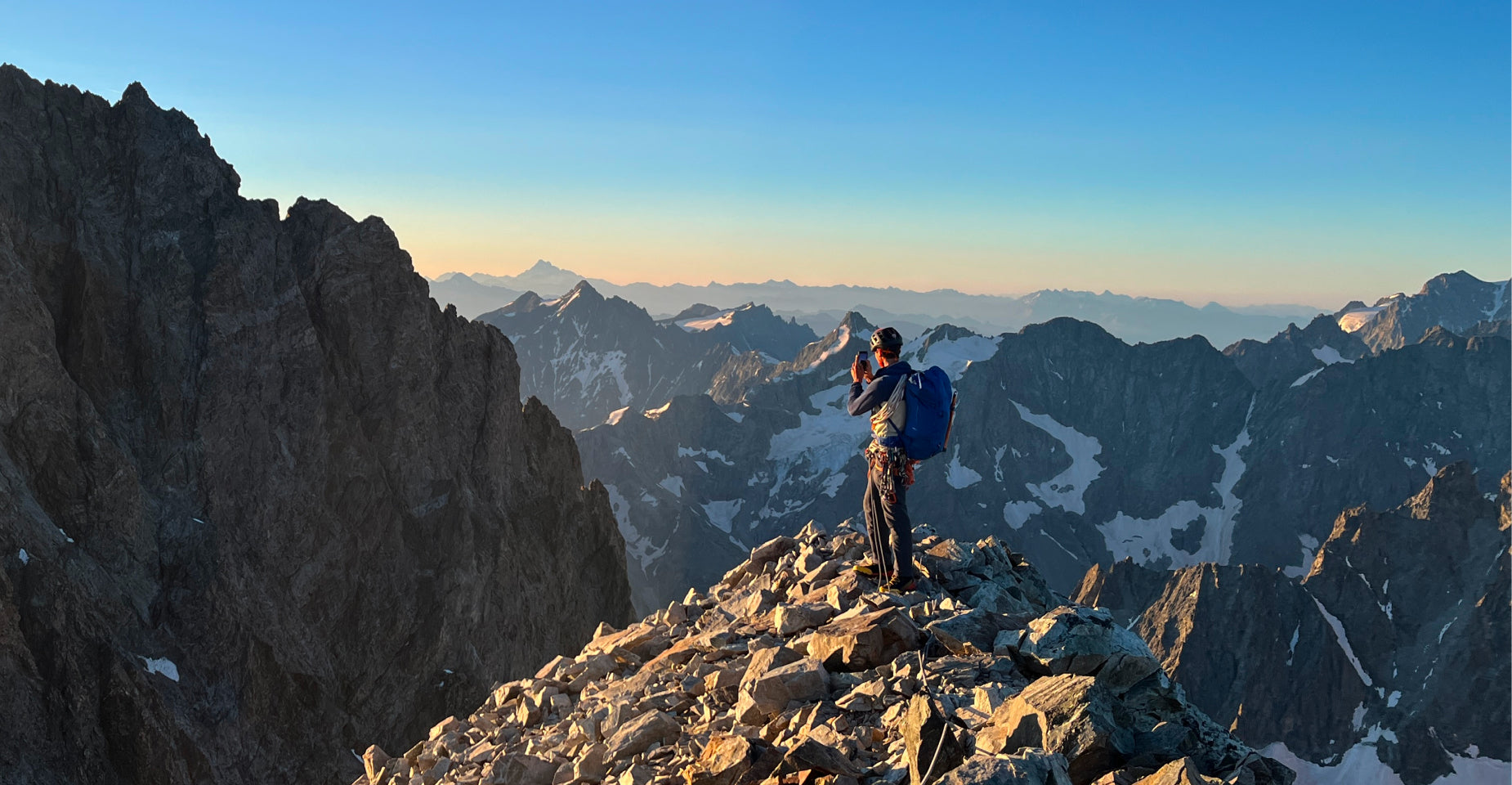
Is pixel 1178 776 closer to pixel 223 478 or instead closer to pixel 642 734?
pixel 642 734

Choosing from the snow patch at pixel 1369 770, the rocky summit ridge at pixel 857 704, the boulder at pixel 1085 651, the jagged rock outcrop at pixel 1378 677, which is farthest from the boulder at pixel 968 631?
the jagged rock outcrop at pixel 1378 677

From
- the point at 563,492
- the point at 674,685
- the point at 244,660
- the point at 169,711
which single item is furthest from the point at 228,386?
the point at 674,685

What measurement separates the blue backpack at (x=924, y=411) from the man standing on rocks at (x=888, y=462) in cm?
13

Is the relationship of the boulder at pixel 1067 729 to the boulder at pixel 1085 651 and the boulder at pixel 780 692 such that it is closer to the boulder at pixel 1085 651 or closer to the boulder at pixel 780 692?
the boulder at pixel 1085 651

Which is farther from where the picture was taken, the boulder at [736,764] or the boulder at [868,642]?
the boulder at [868,642]

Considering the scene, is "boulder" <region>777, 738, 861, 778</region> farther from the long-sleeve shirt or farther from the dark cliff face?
the dark cliff face

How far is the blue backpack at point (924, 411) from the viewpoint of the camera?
14242mm

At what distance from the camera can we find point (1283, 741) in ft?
627

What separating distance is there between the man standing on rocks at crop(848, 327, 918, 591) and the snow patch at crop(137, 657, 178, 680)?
6218cm

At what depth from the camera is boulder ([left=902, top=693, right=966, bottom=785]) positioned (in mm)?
9031

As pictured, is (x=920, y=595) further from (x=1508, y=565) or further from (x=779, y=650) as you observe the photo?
(x=1508, y=565)

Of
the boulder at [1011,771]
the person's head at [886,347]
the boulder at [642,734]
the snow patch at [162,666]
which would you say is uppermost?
the person's head at [886,347]

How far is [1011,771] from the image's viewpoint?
825 centimetres

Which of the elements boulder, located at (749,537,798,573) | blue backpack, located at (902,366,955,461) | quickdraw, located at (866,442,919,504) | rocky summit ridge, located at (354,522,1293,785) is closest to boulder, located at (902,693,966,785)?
rocky summit ridge, located at (354,522,1293,785)
